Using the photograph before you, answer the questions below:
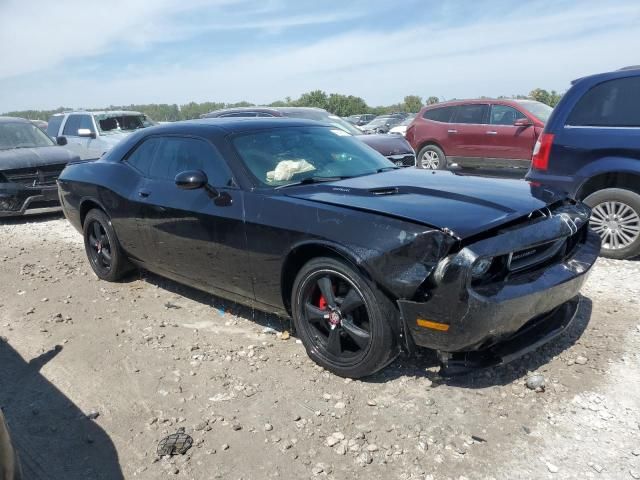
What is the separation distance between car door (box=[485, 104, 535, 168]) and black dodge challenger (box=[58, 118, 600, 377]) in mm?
7134

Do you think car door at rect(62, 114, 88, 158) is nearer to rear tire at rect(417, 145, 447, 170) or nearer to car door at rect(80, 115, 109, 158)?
car door at rect(80, 115, 109, 158)

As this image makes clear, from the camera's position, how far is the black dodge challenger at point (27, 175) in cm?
826

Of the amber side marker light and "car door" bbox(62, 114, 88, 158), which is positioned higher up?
"car door" bbox(62, 114, 88, 158)

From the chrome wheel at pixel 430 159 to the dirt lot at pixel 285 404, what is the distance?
319 inches

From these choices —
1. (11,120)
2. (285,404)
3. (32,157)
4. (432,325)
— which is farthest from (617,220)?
(11,120)

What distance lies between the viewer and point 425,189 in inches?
137

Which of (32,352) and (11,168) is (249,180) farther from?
(11,168)

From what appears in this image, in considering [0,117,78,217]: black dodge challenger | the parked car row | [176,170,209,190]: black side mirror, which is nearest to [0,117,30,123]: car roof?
the parked car row

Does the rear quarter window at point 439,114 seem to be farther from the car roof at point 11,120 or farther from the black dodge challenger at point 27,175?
the car roof at point 11,120

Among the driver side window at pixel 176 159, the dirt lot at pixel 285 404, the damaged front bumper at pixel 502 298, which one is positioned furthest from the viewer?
the driver side window at pixel 176 159

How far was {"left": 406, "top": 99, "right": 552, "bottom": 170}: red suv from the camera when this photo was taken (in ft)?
35.6

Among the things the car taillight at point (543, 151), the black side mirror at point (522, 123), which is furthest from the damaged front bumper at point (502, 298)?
the black side mirror at point (522, 123)

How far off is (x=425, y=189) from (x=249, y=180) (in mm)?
1197

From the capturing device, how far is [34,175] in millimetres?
8539
